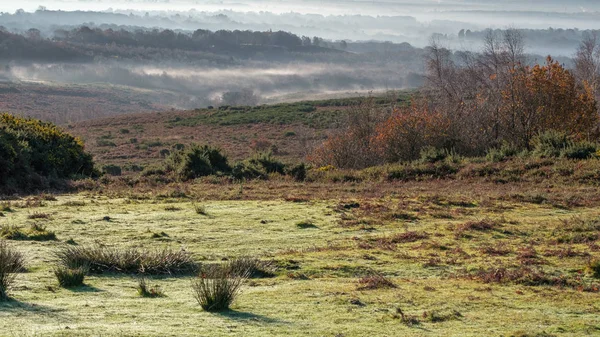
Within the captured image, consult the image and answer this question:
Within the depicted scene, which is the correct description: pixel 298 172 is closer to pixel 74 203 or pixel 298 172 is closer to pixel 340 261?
pixel 74 203

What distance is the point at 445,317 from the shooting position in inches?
307

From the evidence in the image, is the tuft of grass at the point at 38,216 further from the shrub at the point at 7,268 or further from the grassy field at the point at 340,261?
the shrub at the point at 7,268

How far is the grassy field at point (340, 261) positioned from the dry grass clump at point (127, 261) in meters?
0.26

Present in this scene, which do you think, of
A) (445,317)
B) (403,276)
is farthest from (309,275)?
(445,317)

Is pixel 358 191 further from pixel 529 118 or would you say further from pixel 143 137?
pixel 143 137

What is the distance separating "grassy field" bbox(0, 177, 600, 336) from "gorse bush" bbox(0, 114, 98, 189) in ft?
12.2

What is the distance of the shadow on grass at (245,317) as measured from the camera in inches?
289

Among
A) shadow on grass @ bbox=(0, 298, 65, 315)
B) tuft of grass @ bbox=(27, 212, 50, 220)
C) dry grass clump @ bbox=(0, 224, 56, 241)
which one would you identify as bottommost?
tuft of grass @ bbox=(27, 212, 50, 220)

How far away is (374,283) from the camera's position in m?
9.53

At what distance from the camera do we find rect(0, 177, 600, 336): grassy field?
285 inches

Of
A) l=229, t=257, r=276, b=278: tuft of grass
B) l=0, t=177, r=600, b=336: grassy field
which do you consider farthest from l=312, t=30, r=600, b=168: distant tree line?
l=229, t=257, r=276, b=278: tuft of grass

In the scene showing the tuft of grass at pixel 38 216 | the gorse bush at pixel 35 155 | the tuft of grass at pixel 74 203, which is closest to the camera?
the tuft of grass at pixel 38 216

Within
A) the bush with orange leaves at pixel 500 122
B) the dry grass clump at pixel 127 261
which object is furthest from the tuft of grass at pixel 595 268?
the bush with orange leaves at pixel 500 122

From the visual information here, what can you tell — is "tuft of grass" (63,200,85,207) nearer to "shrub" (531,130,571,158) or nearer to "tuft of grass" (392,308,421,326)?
"tuft of grass" (392,308,421,326)
